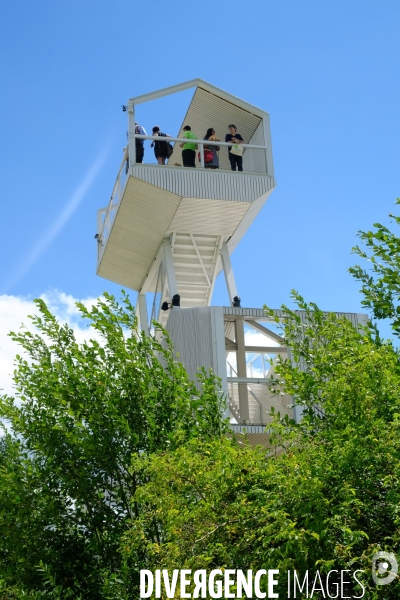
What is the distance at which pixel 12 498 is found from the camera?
13.2m

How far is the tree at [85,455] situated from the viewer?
12773 millimetres

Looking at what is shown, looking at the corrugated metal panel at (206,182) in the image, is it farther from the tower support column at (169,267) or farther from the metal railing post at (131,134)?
the tower support column at (169,267)

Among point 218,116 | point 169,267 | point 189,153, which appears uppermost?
point 218,116

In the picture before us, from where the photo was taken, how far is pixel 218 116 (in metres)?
24.7

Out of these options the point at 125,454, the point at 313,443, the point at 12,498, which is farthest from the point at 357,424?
the point at 12,498

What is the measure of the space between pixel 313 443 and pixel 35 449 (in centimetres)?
645

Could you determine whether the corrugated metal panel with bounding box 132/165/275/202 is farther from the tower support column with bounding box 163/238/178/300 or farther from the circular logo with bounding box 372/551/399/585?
the circular logo with bounding box 372/551/399/585

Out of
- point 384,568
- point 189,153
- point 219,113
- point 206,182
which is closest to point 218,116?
point 219,113

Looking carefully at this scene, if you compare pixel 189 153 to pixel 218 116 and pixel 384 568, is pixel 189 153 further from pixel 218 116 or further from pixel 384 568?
pixel 384 568

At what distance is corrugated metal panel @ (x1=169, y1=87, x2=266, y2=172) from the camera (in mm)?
24281

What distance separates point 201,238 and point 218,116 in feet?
12.4

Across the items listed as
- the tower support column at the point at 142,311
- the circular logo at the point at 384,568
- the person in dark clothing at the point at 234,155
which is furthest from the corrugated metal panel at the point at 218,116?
the circular logo at the point at 384,568

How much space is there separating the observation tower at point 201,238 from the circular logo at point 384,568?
12.0 m

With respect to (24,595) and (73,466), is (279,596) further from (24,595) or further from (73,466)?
(73,466)
